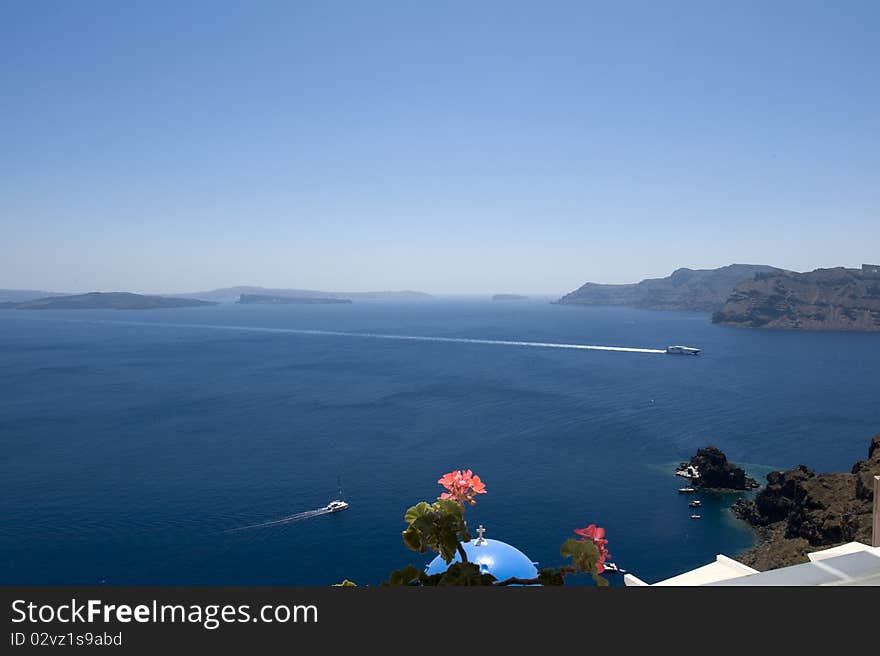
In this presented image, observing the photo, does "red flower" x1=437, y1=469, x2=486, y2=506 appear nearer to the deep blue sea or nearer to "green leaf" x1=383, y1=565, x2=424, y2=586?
"green leaf" x1=383, y1=565, x2=424, y2=586

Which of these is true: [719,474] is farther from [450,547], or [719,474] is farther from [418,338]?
[418,338]

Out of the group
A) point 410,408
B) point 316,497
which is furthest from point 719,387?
point 316,497

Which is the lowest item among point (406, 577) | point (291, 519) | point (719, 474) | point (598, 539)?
point (291, 519)

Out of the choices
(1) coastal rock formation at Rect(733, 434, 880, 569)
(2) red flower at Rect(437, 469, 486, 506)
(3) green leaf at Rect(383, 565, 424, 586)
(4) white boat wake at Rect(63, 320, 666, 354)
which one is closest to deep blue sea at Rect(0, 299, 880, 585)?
(1) coastal rock formation at Rect(733, 434, 880, 569)

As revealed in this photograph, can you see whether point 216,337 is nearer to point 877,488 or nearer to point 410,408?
point 410,408

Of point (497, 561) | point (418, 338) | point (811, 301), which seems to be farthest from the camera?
point (811, 301)

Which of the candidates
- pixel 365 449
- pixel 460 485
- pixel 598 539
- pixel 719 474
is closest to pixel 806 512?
pixel 719 474

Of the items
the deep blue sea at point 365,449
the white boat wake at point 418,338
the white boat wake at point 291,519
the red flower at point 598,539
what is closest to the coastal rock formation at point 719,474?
the deep blue sea at point 365,449
